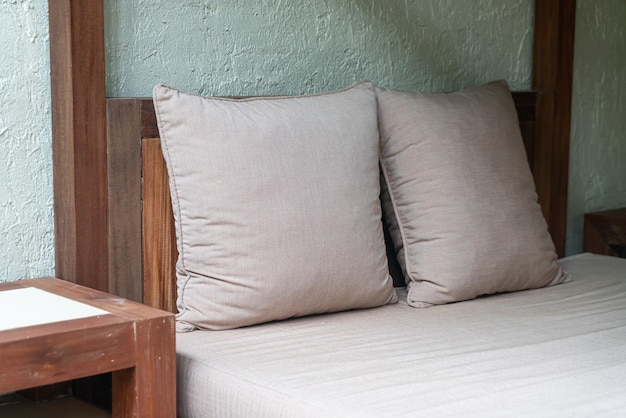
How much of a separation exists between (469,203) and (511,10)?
862 millimetres

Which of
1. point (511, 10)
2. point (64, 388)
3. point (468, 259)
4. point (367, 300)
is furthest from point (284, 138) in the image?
point (511, 10)

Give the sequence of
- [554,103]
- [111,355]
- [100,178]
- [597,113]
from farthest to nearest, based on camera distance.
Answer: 1. [597,113]
2. [554,103]
3. [100,178]
4. [111,355]

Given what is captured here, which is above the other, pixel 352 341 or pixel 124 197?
pixel 124 197

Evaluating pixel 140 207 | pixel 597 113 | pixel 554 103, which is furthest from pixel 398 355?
pixel 597 113

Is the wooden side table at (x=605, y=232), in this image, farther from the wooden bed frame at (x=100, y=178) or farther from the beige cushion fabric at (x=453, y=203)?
the wooden bed frame at (x=100, y=178)

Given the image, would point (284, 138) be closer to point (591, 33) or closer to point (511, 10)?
point (511, 10)

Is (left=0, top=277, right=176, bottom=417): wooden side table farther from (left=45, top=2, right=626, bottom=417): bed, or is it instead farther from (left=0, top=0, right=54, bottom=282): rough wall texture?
(left=0, top=0, right=54, bottom=282): rough wall texture

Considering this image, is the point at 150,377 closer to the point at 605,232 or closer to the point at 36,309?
the point at 36,309

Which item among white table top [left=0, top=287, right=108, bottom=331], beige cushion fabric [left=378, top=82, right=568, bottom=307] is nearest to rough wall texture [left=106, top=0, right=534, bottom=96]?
beige cushion fabric [left=378, top=82, right=568, bottom=307]

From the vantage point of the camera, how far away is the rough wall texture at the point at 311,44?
2.04 meters

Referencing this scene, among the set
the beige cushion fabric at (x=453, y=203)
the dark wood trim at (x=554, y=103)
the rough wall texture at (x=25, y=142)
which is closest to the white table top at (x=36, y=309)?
the rough wall texture at (x=25, y=142)

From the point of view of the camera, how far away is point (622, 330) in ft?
6.40

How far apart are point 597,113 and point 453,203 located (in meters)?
1.17

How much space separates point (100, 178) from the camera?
192cm
